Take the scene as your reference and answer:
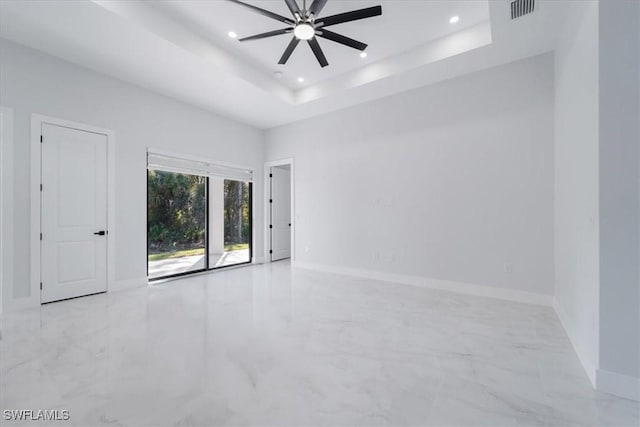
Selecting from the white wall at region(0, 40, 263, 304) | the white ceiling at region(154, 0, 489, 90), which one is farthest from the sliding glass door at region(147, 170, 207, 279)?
the white ceiling at region(154, 0, 489, 90)

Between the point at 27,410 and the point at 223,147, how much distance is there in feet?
15.7

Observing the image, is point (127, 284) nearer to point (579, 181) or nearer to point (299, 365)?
point (299, 365)

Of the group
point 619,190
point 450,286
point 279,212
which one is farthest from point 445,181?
point 279,212

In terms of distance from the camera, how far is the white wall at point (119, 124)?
3.26 meters

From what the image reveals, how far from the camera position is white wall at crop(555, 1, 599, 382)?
192 cm

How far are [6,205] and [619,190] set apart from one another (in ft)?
19.2

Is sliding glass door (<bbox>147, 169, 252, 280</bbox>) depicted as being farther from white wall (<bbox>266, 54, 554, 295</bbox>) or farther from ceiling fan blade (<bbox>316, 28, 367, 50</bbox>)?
ceiling fan blade (<bbox>316, 28, 367, 50</bbox>)

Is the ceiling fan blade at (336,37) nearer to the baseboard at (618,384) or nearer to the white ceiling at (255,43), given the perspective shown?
the white ceiling at (255,43)

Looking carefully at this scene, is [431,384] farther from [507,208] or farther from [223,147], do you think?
[223,147]

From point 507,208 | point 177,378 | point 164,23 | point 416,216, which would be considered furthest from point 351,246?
point 164,23

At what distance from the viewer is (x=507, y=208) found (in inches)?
143

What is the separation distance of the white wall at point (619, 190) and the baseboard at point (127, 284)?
5403mm

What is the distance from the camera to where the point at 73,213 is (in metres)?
3.69

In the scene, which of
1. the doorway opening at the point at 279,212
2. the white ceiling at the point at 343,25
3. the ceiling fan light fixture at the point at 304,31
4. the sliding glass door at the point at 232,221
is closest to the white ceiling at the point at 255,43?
the white ceiling at the point at 343,25
